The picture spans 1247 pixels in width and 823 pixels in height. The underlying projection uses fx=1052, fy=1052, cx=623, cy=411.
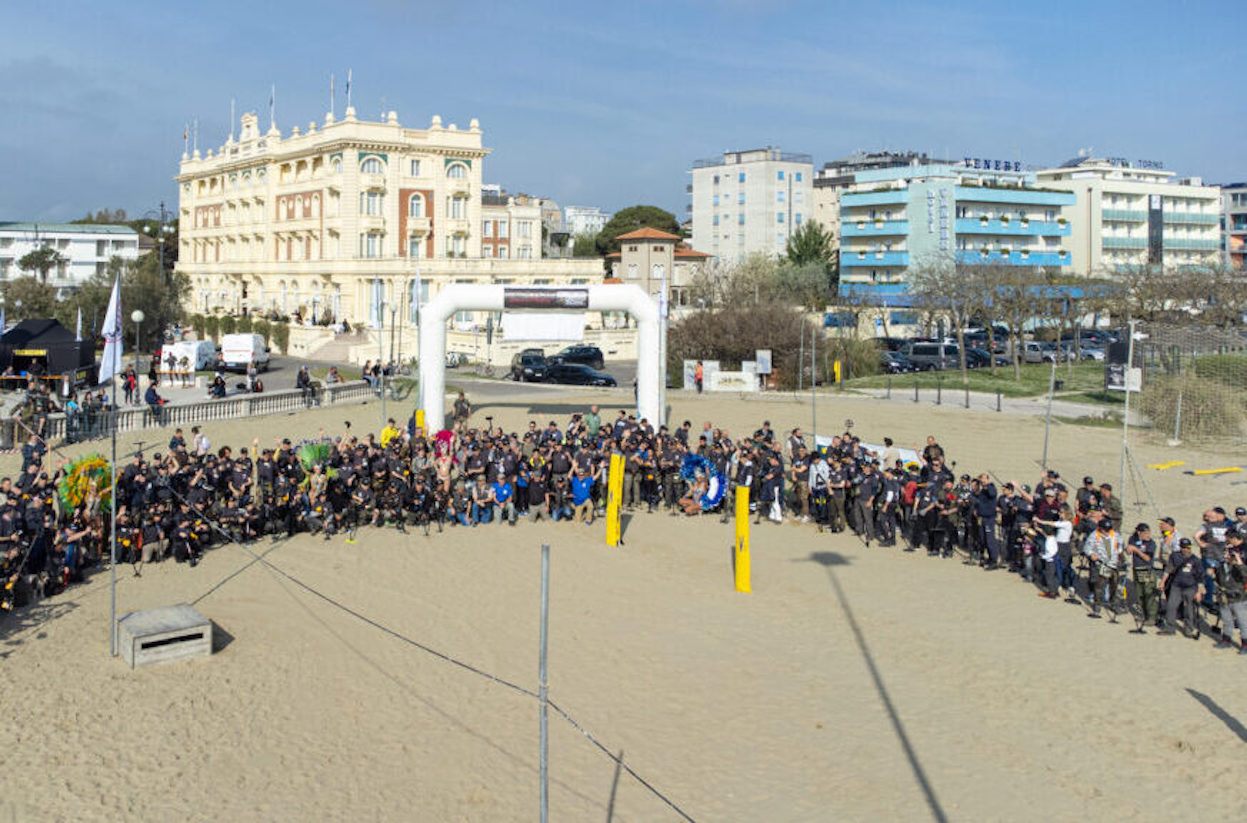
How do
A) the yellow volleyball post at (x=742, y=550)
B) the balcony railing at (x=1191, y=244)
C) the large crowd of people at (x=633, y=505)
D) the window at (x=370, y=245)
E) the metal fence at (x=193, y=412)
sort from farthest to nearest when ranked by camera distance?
the balcony railing at (x=1191, y=244) < the window at (x=370, y=245) < the metal fence at (x=193, y=412) < the yellow volleyball post at (x=742, y=550) < the large crowd of people at (x=633, y=505)

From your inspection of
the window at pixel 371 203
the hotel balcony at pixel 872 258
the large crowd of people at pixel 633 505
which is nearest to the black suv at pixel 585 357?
the large crowd of people at pixel 633 505

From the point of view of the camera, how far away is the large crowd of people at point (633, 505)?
47.9 feet

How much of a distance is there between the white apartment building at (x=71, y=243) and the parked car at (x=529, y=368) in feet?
248

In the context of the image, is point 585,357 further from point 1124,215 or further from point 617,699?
point 1124,215

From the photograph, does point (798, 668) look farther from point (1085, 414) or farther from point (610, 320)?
point (610, 320)

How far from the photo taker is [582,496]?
2048 cm

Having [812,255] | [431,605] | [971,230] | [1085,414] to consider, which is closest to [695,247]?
[812,255]

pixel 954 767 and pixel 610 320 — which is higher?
pixel 610 320

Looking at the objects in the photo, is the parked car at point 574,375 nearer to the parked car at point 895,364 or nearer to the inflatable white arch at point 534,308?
the parked car at point 895,364

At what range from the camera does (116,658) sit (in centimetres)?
1267

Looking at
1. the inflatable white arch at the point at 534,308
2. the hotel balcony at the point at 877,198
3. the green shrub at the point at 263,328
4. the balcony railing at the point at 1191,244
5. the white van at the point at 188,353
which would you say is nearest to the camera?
the inflatable white arch at the point at 534,308

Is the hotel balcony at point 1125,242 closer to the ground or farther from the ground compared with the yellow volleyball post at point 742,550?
farther from the ground

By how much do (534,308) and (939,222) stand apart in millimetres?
62596

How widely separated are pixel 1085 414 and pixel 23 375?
3521 centimetres
